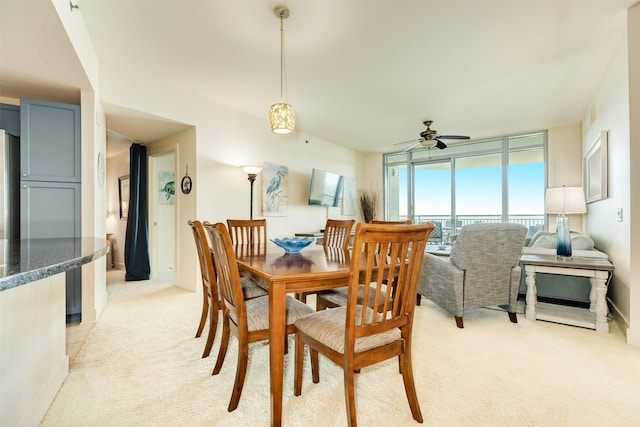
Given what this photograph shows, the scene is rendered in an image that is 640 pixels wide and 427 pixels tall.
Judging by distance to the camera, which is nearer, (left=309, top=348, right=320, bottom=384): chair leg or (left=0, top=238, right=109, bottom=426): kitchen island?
(left=0, top=238, right=109, bottom=426): kitchen island

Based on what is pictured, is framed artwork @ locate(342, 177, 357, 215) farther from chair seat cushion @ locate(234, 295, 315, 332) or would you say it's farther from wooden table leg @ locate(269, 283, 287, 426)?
wooden table leg @ locate(269, 283, 287, 426)

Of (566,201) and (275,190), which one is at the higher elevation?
(275,190)

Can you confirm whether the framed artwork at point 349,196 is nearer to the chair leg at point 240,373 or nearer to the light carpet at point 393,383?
the light carpet at point 393,383

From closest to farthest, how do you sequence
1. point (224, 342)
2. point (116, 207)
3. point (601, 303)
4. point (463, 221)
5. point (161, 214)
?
point (224, 342)
point (601, 303)
point (161, 214)
point (116, 207)
point (463, 221)

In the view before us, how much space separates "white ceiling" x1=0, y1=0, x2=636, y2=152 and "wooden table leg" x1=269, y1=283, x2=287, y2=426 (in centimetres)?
206

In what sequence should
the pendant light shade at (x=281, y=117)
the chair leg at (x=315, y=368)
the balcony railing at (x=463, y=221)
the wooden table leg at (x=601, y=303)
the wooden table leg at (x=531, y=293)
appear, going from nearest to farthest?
1. the chair leg at (x=315, y=368)
2. the pendant light shade at (x=281, y=117)
3. the wooden table leg at (x=601, y=303)
4. the wooden table leg at (x=531, y=293)
5. the balcony railing at (x=463, y=221)

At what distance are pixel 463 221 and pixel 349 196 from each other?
8.09ft

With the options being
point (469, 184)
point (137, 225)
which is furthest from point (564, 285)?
point (137, 225)

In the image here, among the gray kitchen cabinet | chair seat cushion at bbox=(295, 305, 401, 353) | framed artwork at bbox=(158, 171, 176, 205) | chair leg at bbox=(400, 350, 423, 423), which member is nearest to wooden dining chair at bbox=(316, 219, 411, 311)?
chair seat cushion at bbox=(295, 305, 401, 353)

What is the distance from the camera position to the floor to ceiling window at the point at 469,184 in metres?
5.68

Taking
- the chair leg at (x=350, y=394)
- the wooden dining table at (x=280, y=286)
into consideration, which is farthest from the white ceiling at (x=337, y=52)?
the chair leg at (x=350, y=394)

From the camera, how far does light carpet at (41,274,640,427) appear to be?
59.9 inches

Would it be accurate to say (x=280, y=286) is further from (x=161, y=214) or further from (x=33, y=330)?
(x=161, y=214)

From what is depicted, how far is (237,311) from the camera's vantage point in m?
1.55
